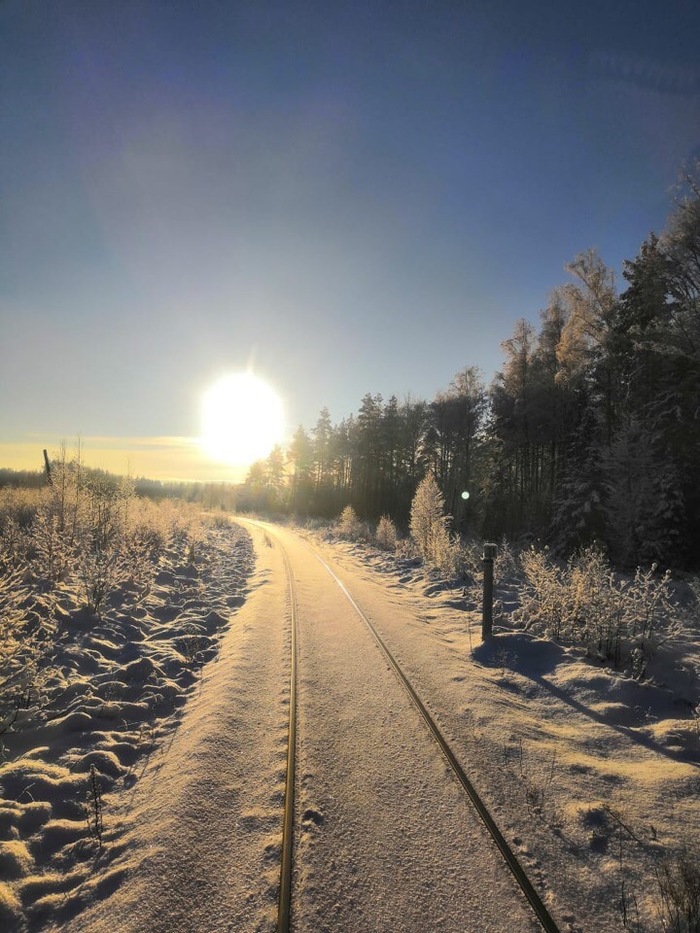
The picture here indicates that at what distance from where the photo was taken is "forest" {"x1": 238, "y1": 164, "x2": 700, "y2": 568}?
16.8 meters

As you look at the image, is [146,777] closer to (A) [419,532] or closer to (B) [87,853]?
(B) [87,853]

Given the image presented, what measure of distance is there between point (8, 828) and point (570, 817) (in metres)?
4.87

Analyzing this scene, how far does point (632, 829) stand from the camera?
3.76 metres

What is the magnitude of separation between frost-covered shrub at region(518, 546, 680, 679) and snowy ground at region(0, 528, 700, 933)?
38 centimetres

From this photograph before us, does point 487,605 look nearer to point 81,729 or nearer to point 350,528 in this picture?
point 81,729

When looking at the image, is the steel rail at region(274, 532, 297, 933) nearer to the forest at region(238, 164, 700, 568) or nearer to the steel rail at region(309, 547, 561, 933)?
the steel rail at region(309, 547, 561, 933)

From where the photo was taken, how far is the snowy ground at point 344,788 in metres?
3.11

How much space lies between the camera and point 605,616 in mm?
7680

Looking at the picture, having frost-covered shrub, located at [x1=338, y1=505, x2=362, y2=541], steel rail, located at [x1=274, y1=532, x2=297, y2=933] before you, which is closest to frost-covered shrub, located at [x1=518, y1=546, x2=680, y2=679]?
steel rail, located at [x1=274, y1=532, x2=297, y2=933]

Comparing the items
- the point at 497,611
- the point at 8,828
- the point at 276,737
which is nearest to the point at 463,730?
the point at 276,737

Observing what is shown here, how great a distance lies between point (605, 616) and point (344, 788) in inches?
223

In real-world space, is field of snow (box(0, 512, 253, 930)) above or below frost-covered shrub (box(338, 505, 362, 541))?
above

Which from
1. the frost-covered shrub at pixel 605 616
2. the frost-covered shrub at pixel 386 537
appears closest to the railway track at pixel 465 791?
the frost-covered shrub at pixel 605 616

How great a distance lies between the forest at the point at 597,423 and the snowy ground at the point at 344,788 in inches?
504
